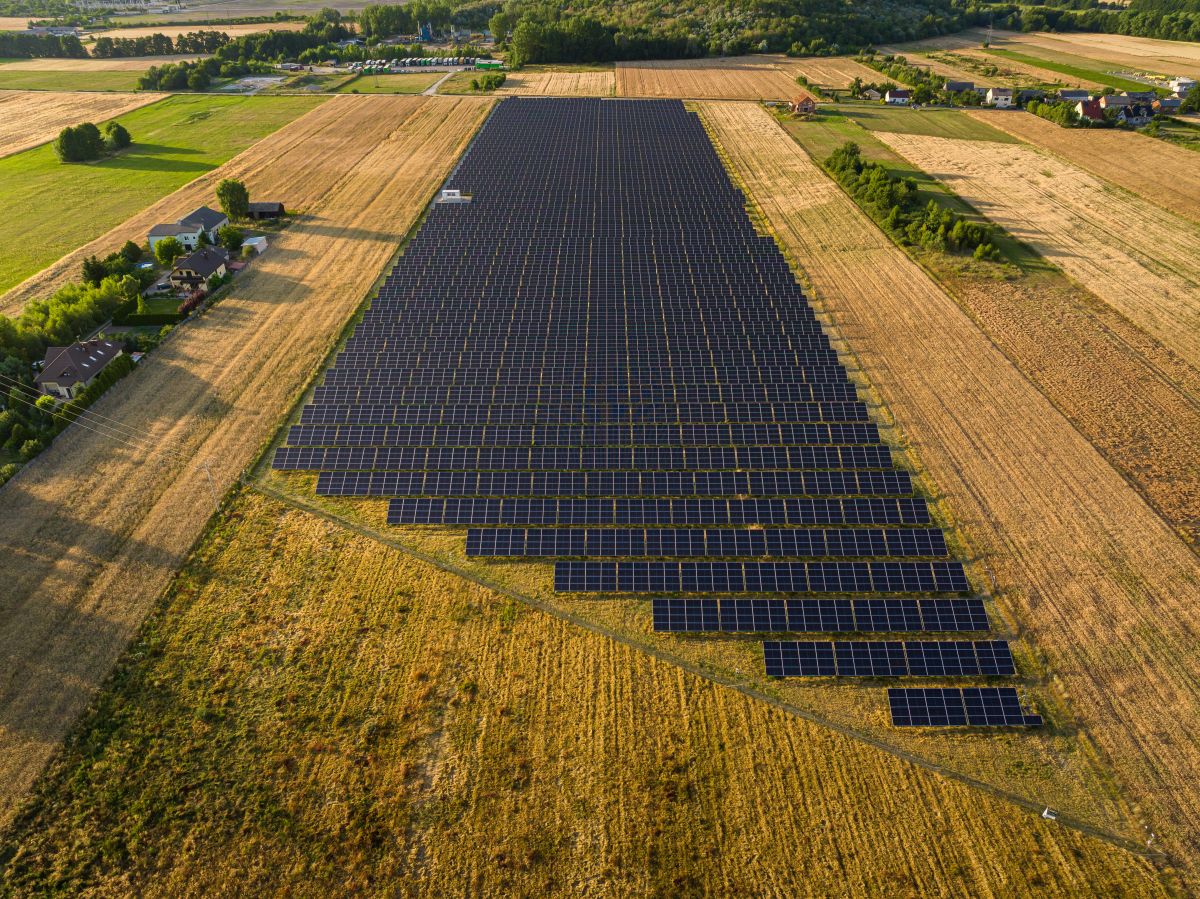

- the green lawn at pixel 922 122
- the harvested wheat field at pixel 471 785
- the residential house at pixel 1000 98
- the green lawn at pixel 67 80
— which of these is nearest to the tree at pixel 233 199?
the harvested wheat field at pixel 471 785

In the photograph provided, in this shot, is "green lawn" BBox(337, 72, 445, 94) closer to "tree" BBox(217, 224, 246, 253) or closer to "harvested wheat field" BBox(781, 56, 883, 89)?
"harvested wheat field" BBox(781, 56, 883, 89)

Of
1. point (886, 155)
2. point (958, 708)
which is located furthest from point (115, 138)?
point (958, 708)

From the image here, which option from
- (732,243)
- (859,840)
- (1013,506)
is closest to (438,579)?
(859,840)

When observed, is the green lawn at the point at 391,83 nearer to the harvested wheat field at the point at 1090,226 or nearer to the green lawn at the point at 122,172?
the green lawn at the point at 122,172

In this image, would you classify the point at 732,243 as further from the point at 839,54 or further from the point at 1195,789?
the point at 839,54

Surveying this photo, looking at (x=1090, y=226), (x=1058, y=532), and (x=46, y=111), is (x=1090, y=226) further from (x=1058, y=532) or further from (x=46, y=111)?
(x=46, y=111)

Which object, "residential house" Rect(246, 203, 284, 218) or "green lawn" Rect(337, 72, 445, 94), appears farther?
"green lawn" Rect(337, 72, 445, 94)

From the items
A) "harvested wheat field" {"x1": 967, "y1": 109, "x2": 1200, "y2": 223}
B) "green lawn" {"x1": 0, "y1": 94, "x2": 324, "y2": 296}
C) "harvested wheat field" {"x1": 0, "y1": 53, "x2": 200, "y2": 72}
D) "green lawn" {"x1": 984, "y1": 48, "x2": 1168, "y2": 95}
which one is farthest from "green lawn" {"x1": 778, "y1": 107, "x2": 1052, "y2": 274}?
"harvested wheat field" {"x1": 0, "y1": 53, "x2": 200, "y2": 72}
